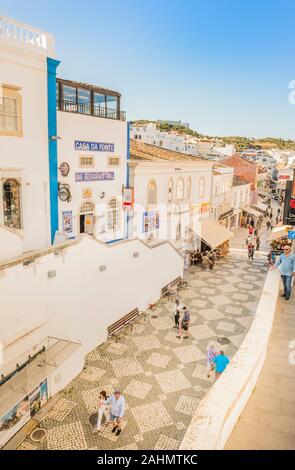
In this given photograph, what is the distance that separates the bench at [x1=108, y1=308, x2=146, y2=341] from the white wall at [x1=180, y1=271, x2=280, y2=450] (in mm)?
9057

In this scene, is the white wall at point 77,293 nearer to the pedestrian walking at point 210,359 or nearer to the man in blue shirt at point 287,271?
the pedestrian walking at point 210,359

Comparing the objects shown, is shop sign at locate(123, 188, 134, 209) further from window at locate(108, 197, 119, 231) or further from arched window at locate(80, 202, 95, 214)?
arched window at locate(80, 202, 95, 214)

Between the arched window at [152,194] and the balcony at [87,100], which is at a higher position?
the balcony at [87,100]

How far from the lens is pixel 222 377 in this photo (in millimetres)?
5070

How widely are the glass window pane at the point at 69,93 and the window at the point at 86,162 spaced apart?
2843mm

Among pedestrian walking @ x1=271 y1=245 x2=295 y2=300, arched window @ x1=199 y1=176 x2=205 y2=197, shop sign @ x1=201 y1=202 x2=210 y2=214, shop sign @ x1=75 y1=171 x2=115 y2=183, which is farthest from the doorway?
shop sign @ x1=201 y1=202 x2=210 y2=214

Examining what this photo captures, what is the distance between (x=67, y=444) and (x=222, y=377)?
6.43m

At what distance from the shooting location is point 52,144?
15.0 m

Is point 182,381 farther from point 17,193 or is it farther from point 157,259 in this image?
point 17,193

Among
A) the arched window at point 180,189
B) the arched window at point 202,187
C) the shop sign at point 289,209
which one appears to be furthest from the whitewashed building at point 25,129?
the arched window at point 202,187

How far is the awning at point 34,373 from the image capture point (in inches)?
350

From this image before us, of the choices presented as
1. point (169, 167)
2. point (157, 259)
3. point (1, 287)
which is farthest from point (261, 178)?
point (1, 287)

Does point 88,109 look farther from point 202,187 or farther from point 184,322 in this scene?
point 202,187

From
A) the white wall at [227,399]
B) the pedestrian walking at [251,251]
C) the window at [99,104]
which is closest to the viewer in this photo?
the white wall at [227,399]
